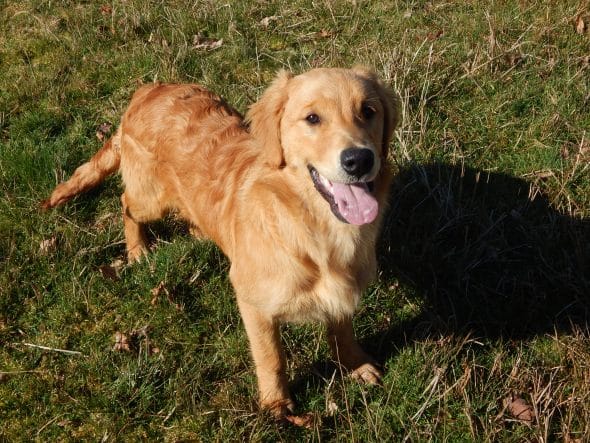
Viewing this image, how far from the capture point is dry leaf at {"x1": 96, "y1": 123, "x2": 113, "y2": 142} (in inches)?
195

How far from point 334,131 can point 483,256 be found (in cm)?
166

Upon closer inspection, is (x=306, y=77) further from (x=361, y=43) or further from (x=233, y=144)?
(x=361, y=43)

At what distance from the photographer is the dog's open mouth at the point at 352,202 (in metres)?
2.73

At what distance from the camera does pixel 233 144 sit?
343 centimetres

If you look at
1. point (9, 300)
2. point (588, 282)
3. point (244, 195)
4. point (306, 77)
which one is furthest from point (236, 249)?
point (588, 282)

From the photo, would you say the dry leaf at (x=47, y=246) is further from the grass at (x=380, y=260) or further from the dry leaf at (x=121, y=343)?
the dry leaf at (x=121, y=343)

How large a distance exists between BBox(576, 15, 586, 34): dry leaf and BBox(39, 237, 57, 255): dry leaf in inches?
193

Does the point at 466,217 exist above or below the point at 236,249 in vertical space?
below

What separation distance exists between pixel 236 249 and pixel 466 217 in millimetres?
1754

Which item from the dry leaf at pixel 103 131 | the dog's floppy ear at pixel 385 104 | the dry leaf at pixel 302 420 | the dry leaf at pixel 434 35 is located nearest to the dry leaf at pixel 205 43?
the dry leaf at pixel 103 131

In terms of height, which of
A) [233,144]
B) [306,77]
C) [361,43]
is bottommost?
[361,43]

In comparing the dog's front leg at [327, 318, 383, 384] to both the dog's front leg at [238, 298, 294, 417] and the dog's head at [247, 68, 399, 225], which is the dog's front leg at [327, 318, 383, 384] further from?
the dog's head at [247, 68, 399, 225]

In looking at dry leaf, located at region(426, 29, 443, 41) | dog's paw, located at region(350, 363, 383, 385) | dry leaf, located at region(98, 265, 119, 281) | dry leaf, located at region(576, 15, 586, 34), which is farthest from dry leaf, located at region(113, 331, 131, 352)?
dry leaf, located at region(576, 15, 586, 34)

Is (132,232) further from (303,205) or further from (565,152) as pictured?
(565,152)
